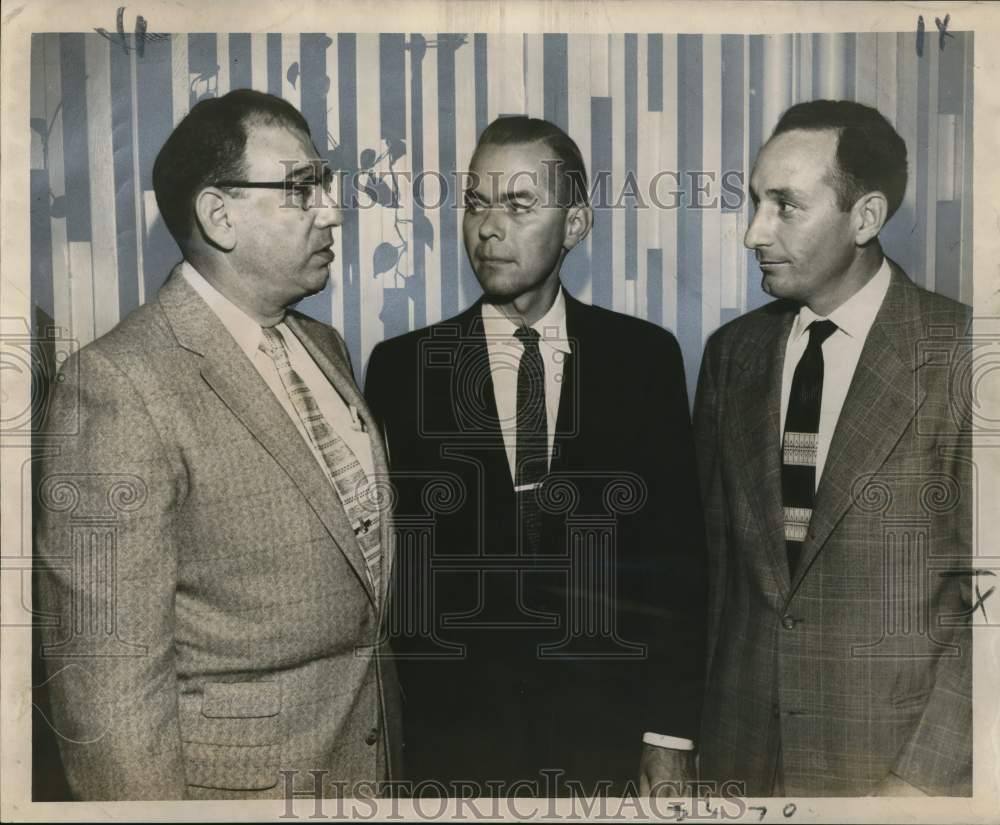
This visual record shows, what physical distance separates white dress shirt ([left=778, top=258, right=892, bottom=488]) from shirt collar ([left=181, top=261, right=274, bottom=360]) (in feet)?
4.15

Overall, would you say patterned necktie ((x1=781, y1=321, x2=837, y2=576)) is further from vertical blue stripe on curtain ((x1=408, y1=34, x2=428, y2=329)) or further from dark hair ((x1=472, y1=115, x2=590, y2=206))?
vertical blue stripe on curtain ((x1=408, y1=34, x2=428, y2=329))

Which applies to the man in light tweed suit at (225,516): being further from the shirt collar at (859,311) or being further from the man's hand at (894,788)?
the man's hand at (894,788)

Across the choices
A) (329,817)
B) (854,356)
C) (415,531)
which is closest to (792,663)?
(854,356)

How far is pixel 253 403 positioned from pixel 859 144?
1.57 meters

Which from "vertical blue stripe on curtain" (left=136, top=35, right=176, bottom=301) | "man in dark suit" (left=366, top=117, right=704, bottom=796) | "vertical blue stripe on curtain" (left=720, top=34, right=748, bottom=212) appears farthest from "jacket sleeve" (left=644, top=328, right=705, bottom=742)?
"vertical blue stripe on curtain" (left=136, top=35, right=176, bottom=301)

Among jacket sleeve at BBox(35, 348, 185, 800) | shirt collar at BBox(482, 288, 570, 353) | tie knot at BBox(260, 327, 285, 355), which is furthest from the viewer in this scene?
shirt collar at BBox(482, 288, 570, 353)

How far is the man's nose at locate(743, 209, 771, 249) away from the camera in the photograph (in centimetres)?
245

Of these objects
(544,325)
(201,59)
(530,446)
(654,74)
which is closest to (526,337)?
(544,325)

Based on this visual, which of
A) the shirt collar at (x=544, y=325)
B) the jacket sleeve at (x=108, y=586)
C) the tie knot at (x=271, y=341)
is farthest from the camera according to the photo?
the shirt collar at (x=544, y=325)

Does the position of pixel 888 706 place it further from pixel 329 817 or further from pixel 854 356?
pixel 329 817

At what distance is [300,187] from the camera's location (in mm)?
2387

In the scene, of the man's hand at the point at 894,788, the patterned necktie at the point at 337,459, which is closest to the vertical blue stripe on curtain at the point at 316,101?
the patterned necktie at the point at 337,459

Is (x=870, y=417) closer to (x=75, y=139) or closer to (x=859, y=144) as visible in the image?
(x=859, y=144)

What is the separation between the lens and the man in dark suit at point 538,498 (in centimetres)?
244
